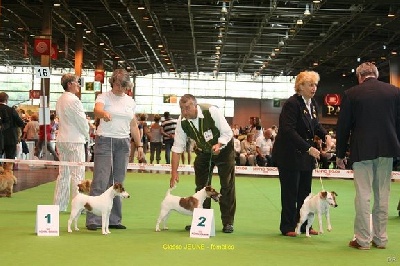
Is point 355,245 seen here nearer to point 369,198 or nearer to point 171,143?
point 369,198

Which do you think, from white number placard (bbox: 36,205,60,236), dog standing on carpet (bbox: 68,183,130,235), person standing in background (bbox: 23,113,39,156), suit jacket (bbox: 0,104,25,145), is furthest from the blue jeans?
person standing in background (bbox: 23,113,39,156)

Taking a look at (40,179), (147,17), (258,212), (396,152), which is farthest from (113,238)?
(147,17)

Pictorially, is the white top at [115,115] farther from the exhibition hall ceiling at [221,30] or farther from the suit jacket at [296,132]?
the exhibition hall ceiling at [221,30]

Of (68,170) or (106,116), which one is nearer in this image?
(106,116)

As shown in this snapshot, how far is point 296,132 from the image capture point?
23.1ft

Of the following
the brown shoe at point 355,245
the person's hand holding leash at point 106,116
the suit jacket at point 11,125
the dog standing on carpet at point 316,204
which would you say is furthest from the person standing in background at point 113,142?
the suit jacket at point 11,125

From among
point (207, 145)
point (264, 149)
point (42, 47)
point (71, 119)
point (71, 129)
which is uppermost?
point (42, 47)

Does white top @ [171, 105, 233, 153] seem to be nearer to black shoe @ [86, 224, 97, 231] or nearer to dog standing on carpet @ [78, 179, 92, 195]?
black shoe @ [86, 224, 97, 231]

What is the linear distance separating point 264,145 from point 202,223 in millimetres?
12496

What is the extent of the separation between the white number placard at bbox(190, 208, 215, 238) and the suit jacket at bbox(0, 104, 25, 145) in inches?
276

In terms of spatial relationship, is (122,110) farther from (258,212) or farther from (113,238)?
(258,212)

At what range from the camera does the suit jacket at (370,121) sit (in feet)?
20.8

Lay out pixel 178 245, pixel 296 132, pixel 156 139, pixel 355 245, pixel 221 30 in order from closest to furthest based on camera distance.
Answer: pixel 178 245
pixel 355 245
pixel 296 132
pixel 156 139
pixel 221 30

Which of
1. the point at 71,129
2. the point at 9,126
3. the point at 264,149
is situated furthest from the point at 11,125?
the point at 264,149
